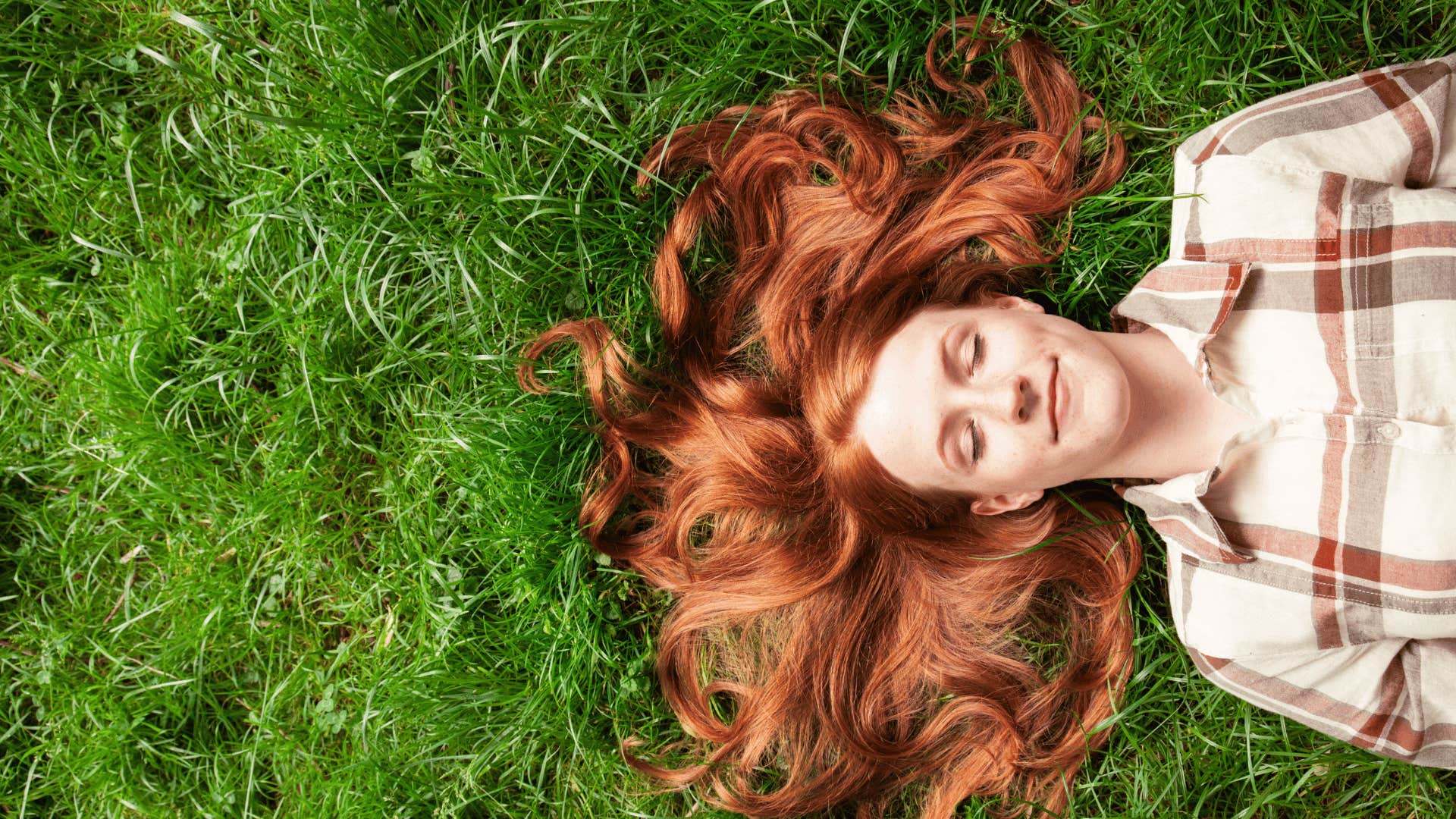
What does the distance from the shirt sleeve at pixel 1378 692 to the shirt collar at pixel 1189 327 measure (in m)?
0.40

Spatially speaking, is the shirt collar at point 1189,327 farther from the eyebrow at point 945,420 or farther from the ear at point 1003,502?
the eyebrow at point 945,420

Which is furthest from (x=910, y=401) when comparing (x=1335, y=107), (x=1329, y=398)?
(x=1335, y=107)

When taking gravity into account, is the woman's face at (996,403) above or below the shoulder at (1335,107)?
below

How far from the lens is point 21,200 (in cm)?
348

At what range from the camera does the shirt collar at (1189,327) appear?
101 inches

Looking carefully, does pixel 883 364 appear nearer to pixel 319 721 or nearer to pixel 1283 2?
pixel 1283 2

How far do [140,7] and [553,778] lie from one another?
11.3 feet

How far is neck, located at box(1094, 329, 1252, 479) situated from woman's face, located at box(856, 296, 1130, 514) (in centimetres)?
12

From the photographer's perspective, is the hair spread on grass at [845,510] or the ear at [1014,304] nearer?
the ear at [1014,304]

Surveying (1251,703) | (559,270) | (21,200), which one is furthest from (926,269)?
(21,200)

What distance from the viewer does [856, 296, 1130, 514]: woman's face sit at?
7.89 ft

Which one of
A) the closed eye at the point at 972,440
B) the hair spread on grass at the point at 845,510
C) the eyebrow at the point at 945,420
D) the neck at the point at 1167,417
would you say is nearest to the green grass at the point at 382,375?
the hair spread on grass at the point at 845,510

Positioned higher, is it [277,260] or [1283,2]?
[1283,2]

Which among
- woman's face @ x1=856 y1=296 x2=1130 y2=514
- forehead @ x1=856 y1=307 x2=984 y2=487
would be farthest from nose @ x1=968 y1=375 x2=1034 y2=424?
forehead @ x1=856 y1=307 x2=984 y2=487
